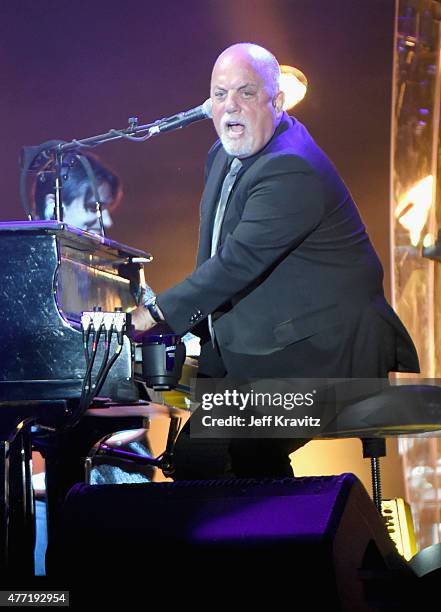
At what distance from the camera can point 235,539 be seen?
1.49m

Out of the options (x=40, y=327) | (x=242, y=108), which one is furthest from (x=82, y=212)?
(x=40, y=327)

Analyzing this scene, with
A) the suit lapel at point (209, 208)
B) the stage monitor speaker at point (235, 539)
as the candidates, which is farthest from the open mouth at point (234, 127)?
the stage monitor speaker at point (235, 539)

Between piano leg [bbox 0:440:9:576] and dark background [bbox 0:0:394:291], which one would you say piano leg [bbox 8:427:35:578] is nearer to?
piano leg [bbox 0:440:9:576]

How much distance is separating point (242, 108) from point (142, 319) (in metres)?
0.78

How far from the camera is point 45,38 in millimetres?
3781

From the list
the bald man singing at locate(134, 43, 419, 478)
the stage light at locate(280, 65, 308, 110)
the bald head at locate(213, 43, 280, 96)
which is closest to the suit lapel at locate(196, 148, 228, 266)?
the bald man singing at locate(134, 43, 419, 478)

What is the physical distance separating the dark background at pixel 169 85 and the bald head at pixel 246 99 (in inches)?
41.0

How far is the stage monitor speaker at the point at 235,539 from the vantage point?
4.67 feet

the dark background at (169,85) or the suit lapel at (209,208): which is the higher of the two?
the dark background at (169,85)

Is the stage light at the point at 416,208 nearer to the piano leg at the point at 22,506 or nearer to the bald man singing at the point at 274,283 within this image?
the bald man singing at the point at 274,283

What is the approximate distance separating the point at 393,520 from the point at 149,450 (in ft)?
4.01

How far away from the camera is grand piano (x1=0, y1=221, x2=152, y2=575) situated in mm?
2152

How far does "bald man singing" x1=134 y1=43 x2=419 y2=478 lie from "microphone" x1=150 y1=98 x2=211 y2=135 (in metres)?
0.18

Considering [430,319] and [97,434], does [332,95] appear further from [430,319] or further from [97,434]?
[97,434]
